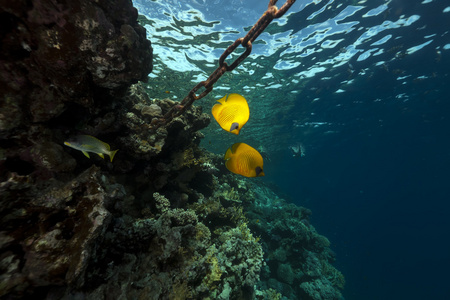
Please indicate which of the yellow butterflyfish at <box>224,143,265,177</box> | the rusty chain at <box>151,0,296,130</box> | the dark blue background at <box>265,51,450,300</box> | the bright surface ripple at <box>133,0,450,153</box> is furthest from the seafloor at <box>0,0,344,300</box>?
the dark blue background at <box>265,51,450,300</box>

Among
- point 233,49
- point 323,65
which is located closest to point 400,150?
point 323,65

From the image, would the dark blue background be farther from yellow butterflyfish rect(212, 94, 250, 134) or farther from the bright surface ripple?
yellow butterflyfish rect(212, 94, 250, 134)

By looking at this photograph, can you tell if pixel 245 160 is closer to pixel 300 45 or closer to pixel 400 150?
pixel 300 45

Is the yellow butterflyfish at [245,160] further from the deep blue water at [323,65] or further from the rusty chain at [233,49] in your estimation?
the deep blue water at [323,65]

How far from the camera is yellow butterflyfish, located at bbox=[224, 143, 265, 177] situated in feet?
7.14

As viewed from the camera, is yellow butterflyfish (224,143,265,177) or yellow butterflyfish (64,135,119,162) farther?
yellow butterflyfish (64,135,119,162)

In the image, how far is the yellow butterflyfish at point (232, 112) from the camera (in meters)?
2.05

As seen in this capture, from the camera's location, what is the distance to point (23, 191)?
6.84 feet

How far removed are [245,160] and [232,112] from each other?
23.0 inches

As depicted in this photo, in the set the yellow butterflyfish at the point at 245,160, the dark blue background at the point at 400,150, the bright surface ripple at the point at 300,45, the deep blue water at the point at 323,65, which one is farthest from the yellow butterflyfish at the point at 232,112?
the dark blue background at the point at 400,150

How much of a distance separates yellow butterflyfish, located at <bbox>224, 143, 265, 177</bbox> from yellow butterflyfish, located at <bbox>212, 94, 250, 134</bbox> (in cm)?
25

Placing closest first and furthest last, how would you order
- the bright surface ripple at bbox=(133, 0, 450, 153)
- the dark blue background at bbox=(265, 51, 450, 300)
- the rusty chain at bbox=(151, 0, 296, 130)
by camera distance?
the rusty chain at bbox=(151, 0, 296, 130), the bright surface ripple at bbox=(133, 0, 450, 153), the dark blue background at bbox=(265, 51, 450, 300)

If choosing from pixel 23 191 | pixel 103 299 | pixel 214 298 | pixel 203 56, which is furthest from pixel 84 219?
pixel 203 56

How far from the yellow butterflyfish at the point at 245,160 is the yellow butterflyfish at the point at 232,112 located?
0.25 metres
